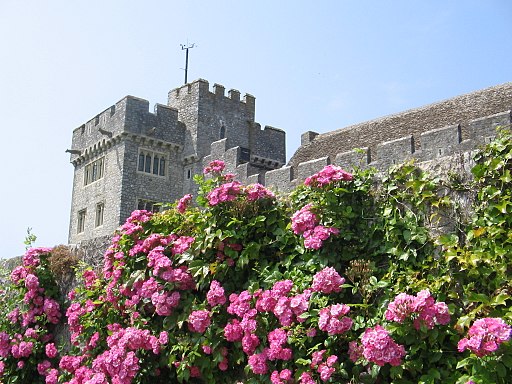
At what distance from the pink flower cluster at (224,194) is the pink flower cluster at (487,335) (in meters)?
2.61

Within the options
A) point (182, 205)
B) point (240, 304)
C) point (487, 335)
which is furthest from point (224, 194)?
point (487, 335)

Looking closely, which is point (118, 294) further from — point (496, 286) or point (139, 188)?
point (139, 188)

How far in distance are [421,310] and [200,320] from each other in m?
2.06

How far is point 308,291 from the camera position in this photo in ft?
15.8

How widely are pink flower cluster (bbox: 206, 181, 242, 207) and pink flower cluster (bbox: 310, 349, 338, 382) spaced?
5.73ft

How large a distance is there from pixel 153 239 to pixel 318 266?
6.58 feet

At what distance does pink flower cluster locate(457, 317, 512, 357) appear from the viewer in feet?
11.9

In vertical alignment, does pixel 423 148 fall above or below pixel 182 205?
above

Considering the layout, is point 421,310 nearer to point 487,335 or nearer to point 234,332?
point 487,335

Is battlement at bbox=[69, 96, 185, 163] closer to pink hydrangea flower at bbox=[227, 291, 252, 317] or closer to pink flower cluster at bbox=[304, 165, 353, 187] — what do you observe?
pink hydrangea flower at bbox=[227, 291, 252, 317]

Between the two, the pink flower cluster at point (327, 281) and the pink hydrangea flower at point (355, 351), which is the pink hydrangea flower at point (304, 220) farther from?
the pink hydrangea flower at point (355, 351)

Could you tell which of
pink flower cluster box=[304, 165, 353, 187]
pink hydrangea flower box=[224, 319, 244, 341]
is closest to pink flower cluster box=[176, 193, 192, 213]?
pink hydrangea flower box=[224, 319, 244, 341]

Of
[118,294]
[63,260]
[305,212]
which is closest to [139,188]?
[63,260]

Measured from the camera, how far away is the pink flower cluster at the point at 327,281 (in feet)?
15.2
